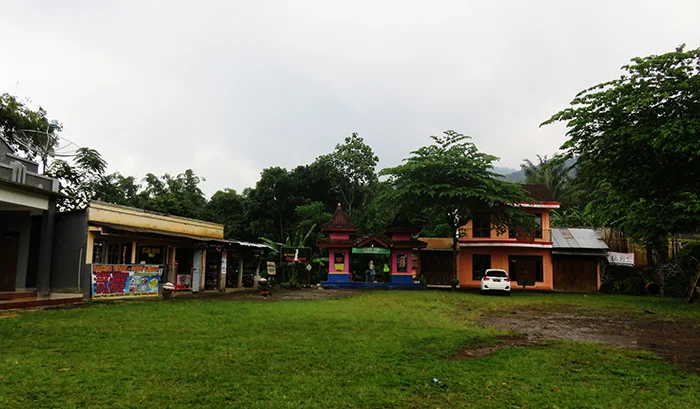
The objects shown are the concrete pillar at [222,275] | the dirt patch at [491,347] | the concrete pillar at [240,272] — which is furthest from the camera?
the concrete pillar at [240,272]

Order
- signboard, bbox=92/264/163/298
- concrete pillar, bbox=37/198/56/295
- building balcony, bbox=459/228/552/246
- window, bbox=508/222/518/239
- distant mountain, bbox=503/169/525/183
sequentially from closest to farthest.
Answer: concrete pillar, bbox=37/198/56/295
signboard, bbox=92/264/163/298
window, bbox=508/222/518/239
building balcony, bbox=459/228/552/246
distant mountain, bbox=503/169/525/183

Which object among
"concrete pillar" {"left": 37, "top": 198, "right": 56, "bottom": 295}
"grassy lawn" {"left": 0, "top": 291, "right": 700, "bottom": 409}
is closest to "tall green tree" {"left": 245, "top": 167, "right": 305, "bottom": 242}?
"concrete pillar" {"left": 37, "top": 198, "right": 56, "bottom": 295}

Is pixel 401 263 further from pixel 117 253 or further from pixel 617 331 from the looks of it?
pixel 617 331

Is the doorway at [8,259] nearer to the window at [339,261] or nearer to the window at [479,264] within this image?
the window at [339,261]

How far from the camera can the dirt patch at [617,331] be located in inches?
339

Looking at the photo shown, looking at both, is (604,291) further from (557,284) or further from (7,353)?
(7,353)

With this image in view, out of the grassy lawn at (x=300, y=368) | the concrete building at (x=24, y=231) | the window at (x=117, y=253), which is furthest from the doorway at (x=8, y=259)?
the grassy lawn at (x=300, y=368)

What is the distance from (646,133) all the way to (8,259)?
69.7ft

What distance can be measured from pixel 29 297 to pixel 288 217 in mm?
26403

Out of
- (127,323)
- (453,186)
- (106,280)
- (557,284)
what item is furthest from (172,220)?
(557,284)

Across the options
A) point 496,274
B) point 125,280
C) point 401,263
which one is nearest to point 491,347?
point 125,280

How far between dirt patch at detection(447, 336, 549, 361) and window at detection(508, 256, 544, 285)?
70.4 feet

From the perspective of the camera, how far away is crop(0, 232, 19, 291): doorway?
52.5 ft

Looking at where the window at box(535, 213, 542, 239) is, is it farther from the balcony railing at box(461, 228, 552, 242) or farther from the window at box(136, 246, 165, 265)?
the window at box(136, 246, 165, 265)
